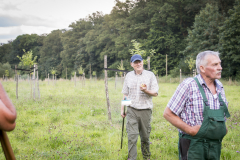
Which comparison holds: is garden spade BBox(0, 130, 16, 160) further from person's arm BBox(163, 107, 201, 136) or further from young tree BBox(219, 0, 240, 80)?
→ young tree BBox(219, 0, 240, 80)

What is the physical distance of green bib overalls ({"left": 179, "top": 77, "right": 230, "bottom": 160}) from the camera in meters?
2.17

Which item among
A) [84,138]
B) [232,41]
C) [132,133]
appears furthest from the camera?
[232,41]

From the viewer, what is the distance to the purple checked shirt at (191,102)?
2283 millimetres

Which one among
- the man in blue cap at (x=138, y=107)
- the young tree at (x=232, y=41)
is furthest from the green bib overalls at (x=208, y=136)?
the young tree at (x=232, y=41)

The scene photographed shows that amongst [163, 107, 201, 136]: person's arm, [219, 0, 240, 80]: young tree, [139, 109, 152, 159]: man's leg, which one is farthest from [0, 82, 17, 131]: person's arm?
[219, 0, 240, 80]: young tree

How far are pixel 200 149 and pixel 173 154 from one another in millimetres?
2537

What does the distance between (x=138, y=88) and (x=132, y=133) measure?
959 millimetres

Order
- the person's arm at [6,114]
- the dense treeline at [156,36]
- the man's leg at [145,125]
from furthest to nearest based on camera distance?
1. the dense treeline at [156,36]
2. the man's leg at [145,125]
3. the person's arm at [6,114]

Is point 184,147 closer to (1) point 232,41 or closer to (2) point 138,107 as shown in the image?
(2) point 138,107

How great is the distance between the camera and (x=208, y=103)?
227cm

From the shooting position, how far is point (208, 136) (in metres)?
2.19

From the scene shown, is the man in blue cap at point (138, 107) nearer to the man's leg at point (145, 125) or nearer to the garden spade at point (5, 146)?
the man's leg at point (145, 125)

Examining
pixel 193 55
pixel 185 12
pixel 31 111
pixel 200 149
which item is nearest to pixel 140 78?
pixel 200 149

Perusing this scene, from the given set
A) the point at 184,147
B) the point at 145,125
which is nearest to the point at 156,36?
the point at 145,125
